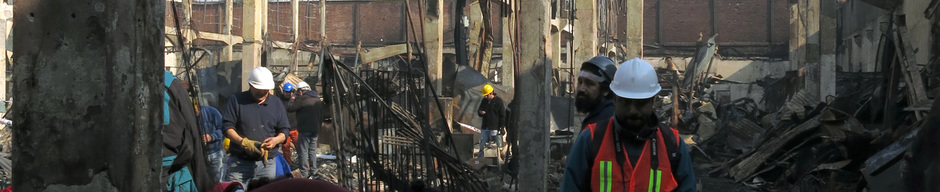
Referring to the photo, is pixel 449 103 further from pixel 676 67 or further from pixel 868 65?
pixel 676 67

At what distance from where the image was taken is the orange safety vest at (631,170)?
383cm

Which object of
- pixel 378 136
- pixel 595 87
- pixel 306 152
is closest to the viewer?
pixel 595 87

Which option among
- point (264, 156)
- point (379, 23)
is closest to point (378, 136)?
point (264, 156)

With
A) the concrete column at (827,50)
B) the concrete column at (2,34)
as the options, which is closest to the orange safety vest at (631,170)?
the concrete column at (827,50)

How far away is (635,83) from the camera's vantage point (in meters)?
3.96

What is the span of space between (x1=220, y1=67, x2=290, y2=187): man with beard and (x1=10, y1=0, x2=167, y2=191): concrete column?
4.74m

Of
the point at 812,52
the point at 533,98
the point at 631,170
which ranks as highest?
the point at 812,52

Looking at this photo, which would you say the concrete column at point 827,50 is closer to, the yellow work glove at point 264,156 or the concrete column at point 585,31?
the concrete column at point 585,31

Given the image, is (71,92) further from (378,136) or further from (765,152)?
(765,152)

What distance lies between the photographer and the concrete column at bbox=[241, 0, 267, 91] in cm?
2094

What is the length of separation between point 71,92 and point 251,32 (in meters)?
18.5

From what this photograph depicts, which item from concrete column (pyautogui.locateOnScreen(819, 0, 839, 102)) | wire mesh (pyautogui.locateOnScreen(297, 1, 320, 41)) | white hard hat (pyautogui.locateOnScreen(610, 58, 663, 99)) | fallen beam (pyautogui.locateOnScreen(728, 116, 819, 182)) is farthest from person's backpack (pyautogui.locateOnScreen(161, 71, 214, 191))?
wire mesh (pyautogui.locateOnScreen(297, 1, 320, 41))

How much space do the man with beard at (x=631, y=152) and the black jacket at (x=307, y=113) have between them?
31.8ft

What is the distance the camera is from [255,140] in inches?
326
